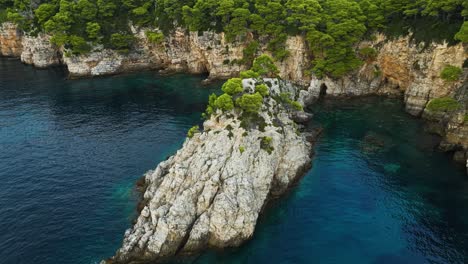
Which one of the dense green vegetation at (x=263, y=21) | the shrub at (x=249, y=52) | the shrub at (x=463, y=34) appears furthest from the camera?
the shrub at (x=249, y=52)

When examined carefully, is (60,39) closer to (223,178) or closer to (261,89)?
(261,89)

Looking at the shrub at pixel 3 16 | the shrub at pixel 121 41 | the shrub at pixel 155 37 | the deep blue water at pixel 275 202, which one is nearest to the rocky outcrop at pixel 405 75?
the deep blue water at pixel 275 202

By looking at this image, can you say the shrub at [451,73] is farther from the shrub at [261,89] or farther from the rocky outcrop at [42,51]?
the rocky outcrop at [42,51]

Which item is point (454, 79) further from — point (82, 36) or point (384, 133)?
point (82, 36)

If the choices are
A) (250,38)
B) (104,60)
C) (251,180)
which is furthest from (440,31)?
(104,60)

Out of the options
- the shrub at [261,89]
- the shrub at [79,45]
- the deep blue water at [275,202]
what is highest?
the shrub at [79,45]

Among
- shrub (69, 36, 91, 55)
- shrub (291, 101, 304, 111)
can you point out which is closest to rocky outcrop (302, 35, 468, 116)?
shrub (291, 101, 304, 111)

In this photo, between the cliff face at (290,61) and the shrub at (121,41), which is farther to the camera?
the shrub at (121,41)
